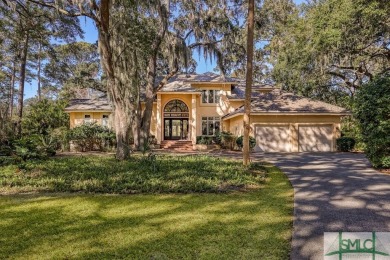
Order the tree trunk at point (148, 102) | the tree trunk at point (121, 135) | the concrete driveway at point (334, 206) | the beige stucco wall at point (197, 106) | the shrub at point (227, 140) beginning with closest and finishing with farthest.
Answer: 1. the concrete driveway at point (334, 206)
2. the tree trunk at point (121, 135)
3. the tree trunk at point (148, 102)
4. the shrub at point (227, 140)
5. the beige stucco wall at point (197, 106)

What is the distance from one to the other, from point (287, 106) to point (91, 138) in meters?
13.6

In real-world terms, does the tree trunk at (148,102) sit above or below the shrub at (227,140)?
above

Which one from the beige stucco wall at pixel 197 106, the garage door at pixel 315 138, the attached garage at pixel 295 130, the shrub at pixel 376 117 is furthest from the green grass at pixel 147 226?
the beige stucco wall at pixel 197 106

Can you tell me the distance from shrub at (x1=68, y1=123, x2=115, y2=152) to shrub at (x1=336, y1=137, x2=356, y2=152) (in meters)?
15.4

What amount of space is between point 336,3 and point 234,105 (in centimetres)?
989

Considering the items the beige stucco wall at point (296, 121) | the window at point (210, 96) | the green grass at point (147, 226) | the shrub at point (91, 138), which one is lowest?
the green grass at point (147, 226)

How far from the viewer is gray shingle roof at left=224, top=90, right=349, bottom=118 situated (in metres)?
19.7

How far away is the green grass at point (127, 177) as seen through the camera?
738 centimetres

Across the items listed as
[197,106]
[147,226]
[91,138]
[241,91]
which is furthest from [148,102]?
[147,226]

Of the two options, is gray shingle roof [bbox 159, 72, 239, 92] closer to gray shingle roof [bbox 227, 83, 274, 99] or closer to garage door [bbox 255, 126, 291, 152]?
gray shingle roof [bbox 227, 83, 274, 99]

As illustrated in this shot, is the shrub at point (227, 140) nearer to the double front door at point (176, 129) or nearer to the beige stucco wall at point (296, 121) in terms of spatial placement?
the beige stucco wall at point (296, 121)

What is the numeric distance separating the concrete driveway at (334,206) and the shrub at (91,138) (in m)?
13.4
